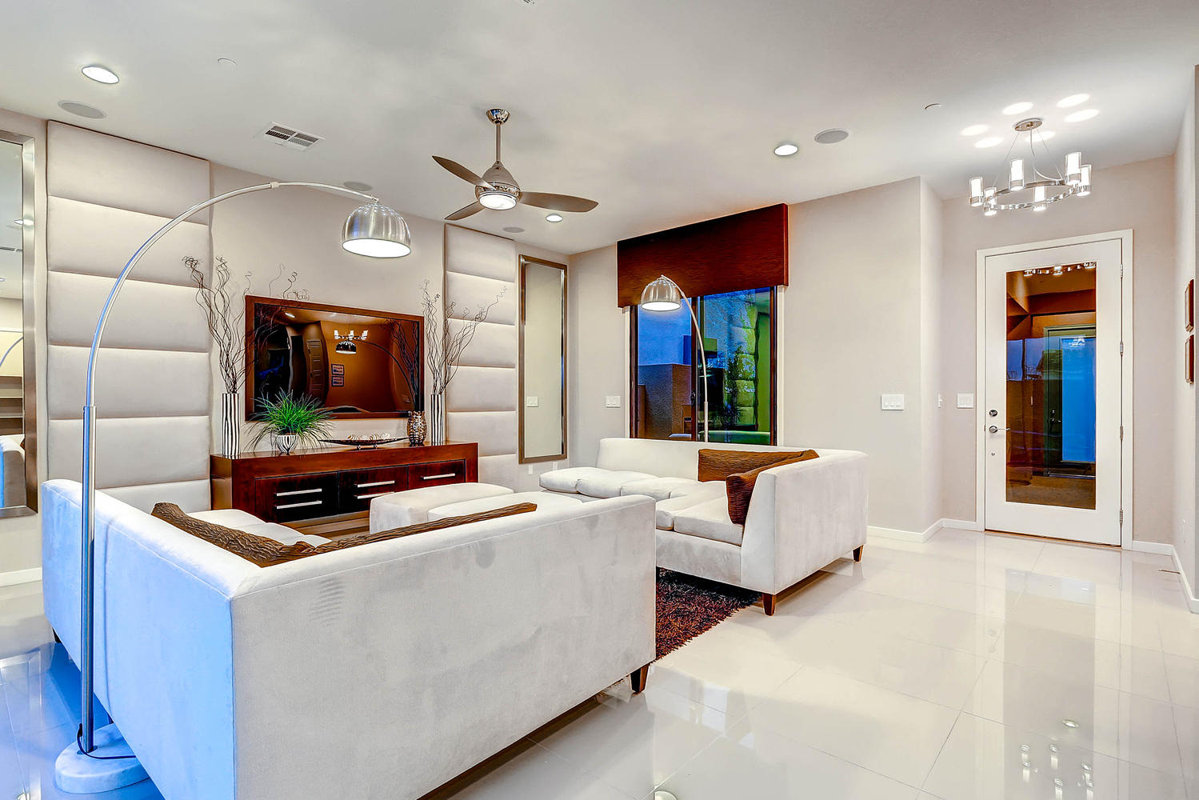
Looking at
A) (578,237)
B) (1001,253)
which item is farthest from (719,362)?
(1001,253)

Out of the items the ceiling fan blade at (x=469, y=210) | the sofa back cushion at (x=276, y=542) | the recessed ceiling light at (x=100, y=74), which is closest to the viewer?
the sofa back cushion at (x=276, y=542)

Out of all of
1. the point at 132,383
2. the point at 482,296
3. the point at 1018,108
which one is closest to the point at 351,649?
the point at 132,383

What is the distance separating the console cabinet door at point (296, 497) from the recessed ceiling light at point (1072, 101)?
17.9ft

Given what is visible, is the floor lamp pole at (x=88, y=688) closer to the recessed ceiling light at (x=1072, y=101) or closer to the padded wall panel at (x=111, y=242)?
the padded wall panel at (x=111, y=242)

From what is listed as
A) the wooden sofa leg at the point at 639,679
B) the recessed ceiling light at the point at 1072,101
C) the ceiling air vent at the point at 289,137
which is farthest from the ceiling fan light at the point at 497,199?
the recessed ceiling light at the point at 1072,101

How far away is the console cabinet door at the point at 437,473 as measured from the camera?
5.11 meters

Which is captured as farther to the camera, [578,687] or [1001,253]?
[1001,253]

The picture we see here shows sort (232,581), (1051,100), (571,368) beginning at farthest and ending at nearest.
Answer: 1. (571,368)
2. (1051,100)
3. (232,581)

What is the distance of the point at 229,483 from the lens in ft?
13.5

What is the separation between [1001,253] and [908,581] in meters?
3.08

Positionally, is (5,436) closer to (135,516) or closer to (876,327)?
(135,516)

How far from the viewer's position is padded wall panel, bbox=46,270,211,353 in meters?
3.78

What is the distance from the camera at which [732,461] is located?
4.53 metres

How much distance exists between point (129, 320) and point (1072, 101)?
6122 millimetres
